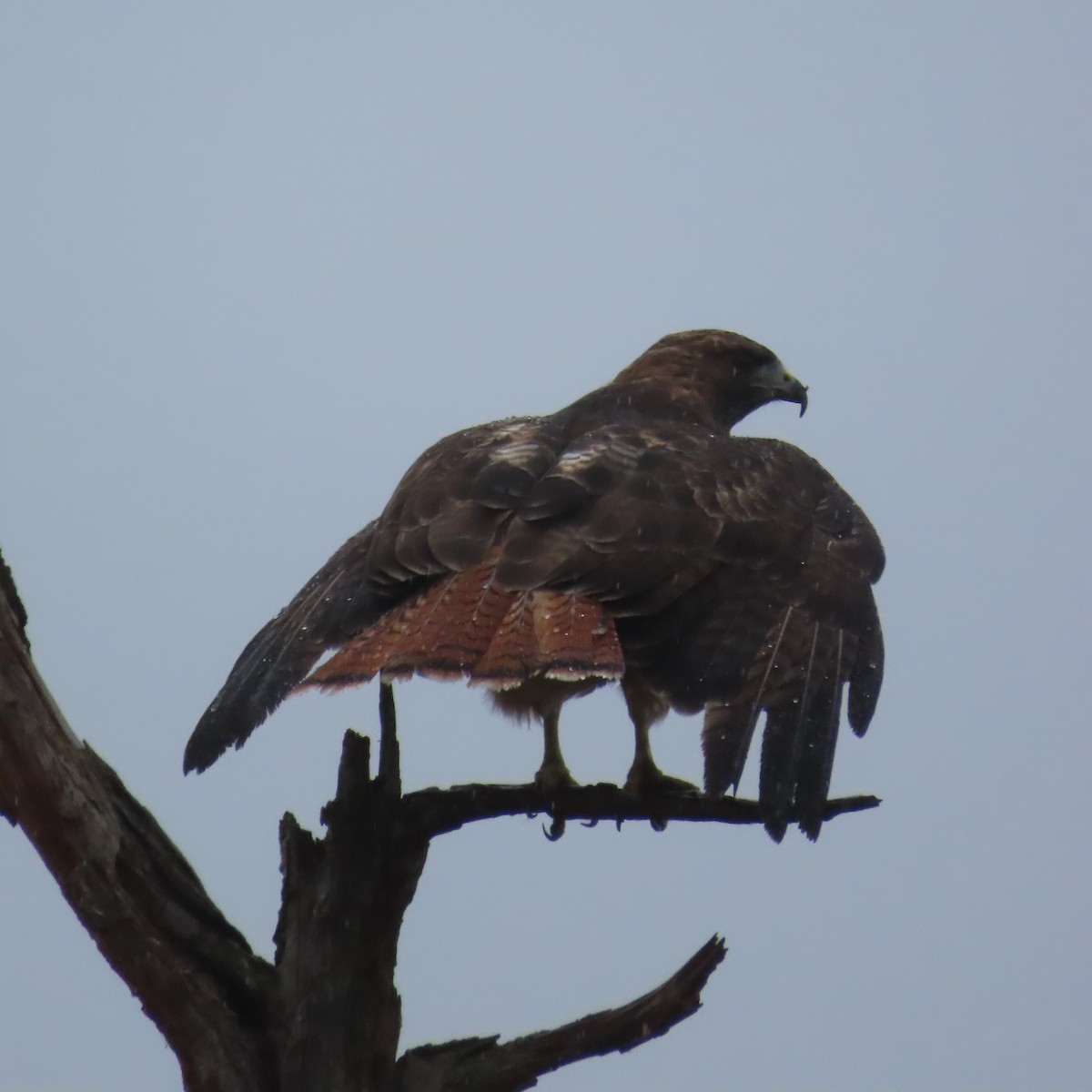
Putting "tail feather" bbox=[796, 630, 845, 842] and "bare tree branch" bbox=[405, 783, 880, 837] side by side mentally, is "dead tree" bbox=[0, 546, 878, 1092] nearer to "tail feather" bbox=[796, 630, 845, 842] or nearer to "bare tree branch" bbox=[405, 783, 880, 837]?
"bare tree branch" bbox=[405, 783, 880, 837]

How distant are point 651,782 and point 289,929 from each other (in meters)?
1.30

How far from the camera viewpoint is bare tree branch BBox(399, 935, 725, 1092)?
4242 millimetres

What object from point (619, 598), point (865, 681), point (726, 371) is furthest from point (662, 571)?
point (726, 371)

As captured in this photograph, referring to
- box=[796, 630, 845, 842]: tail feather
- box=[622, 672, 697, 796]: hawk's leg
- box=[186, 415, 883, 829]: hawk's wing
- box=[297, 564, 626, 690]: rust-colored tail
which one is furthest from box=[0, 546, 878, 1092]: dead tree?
box=[622, 672, 697, 796]: hawk's leg

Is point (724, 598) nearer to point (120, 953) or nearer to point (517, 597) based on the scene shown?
point (517, 597)

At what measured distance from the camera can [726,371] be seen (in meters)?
6.52

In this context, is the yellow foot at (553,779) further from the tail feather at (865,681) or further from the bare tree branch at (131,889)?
the bare tree branch at (131,889)

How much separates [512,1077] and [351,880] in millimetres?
662

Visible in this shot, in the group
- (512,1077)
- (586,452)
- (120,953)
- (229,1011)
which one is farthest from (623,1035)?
(586,452)

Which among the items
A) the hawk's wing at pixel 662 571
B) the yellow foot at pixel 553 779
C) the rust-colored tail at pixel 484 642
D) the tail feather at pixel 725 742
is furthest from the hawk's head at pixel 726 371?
the tail feather at pixel 725 742

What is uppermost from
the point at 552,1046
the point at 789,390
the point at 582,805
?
the point at 789,390

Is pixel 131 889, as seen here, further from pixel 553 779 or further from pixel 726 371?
pixel 726 371

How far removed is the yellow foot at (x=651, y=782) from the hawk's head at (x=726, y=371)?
→ 5.85 feet

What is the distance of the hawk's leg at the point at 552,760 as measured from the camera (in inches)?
194
